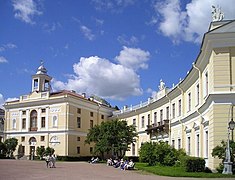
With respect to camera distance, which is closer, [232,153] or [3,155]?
[232,153]

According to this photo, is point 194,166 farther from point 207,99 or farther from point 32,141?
point 32,141

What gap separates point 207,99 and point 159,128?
21.2m

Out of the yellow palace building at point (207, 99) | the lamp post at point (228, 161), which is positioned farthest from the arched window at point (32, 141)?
the lamp post at point (228, 161)

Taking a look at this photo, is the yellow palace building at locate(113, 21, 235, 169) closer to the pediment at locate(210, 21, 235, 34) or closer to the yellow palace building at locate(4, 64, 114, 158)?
the pediment at locate(210, 21, 235, 34)

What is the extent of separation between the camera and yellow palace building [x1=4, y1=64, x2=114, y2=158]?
199 feet

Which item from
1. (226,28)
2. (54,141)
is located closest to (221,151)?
(226,28)

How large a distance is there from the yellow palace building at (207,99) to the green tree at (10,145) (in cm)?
3027

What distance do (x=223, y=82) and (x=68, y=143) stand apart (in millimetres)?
39694

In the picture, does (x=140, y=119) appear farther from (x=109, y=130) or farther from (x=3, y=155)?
(x=3, y=155)

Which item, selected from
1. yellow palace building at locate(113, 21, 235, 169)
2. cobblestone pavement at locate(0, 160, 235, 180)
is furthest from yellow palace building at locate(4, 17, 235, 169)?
cobblestone pavement at locate(0, 160, 235, 180)

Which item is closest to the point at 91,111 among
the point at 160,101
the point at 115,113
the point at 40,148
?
the point at 115,113

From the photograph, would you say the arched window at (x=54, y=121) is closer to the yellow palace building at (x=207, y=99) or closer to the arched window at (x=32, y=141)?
the arched window at (x=32, y=141)

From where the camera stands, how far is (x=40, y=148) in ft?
194

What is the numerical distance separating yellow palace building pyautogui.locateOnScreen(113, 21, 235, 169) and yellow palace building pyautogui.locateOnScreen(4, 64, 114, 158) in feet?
73.4
